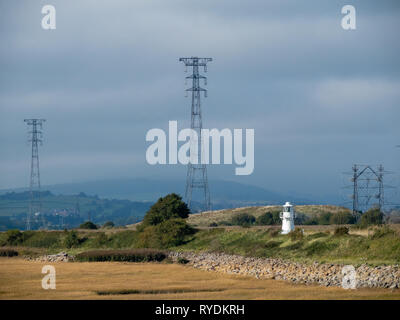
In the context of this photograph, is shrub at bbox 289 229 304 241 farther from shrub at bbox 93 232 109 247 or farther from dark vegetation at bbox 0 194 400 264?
shrub at bbox 93 232 109 247

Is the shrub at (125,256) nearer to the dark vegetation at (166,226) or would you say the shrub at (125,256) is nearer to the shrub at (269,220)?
the dark vegetation at (166,226)

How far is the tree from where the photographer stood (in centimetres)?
8919

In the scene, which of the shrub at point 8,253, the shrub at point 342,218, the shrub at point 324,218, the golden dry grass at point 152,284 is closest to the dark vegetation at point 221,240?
the shrub at point 324,218

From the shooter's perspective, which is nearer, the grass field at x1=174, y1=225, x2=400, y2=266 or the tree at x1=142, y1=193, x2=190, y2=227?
the grass field at x1=174, y1=225, x2=400, y2=266

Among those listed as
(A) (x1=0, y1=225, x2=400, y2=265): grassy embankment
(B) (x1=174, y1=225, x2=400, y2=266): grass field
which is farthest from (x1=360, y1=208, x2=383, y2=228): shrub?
(B) (x1=174, y1=225, x2=400, y2=266): grass field

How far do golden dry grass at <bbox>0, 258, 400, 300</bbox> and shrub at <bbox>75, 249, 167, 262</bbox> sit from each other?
5292mm

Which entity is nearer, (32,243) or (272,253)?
(272,253)

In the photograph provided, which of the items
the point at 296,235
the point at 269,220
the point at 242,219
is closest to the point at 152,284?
the point at 296,235

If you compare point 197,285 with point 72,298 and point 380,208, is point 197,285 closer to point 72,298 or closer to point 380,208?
point 72,298

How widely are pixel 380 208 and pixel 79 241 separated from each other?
121 ft
